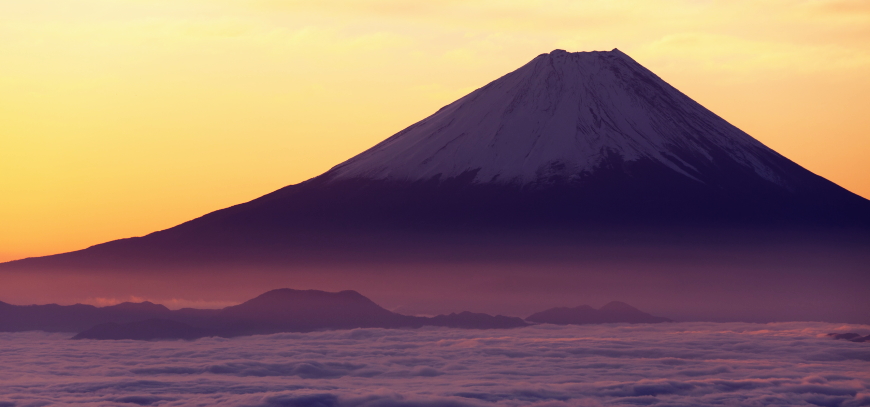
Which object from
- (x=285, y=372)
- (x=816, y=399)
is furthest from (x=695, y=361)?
(x=285, y=372)

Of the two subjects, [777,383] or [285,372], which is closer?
[777,383]

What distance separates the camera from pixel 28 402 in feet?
298

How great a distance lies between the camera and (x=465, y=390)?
348ft

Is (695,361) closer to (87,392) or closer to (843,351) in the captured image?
(843,351)

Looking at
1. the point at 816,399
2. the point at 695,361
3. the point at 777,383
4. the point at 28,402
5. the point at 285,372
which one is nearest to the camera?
the point at 28,402

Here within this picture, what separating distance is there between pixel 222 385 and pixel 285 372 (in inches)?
797

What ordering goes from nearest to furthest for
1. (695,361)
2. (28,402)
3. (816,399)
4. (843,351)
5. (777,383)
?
(28,402) → (816,399) → (777,383) → (695,361) → (843,351)

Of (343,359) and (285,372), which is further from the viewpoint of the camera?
(343,359)

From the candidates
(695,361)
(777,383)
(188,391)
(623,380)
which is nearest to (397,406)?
(188,391)

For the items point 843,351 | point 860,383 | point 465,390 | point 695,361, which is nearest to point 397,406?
point 465,390

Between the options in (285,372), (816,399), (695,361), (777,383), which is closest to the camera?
(816,399)

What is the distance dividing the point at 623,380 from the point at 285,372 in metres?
41.5

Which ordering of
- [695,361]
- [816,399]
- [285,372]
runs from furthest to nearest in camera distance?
1. [695,361]
2. [285,372]
3. [816,399]

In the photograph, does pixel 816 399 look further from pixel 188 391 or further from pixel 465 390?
pixel 188 391
